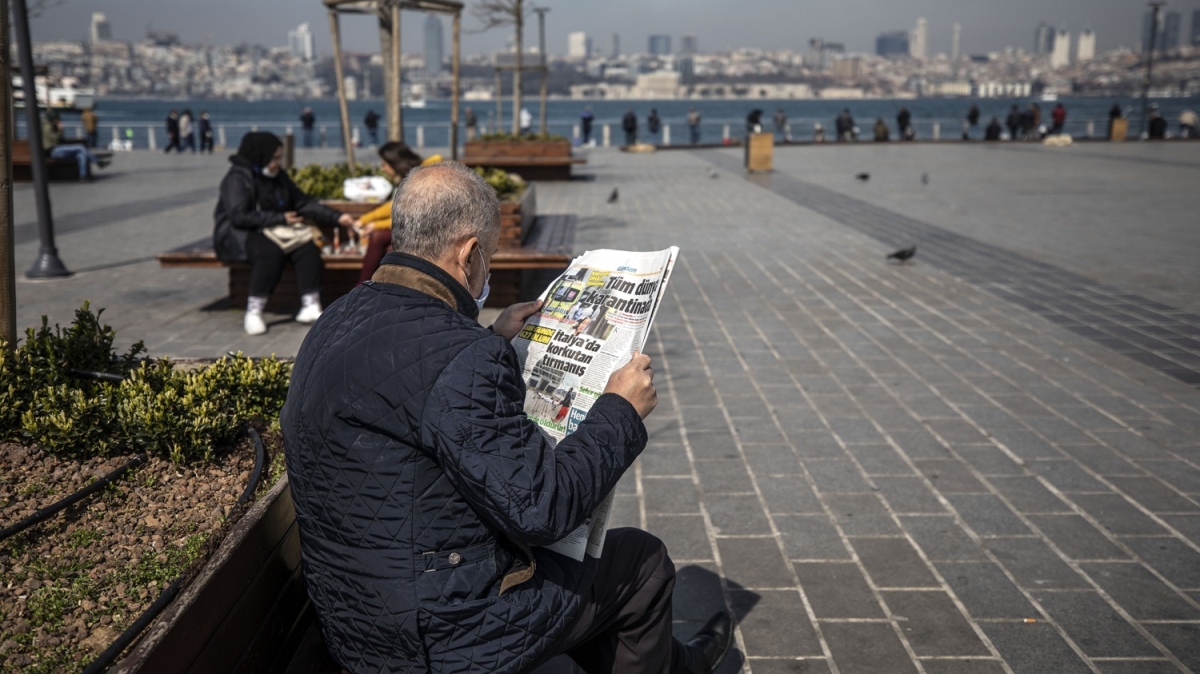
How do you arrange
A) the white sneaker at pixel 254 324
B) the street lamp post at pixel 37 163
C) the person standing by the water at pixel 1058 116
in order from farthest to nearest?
the person standing by the water at pixel 1058 116 → the street lamp post at pixel 37 163 → the white sneaker at pixel 254 324

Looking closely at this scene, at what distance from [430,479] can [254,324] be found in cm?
601

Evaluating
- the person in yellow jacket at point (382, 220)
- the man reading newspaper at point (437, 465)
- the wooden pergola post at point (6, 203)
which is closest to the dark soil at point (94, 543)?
the man reading newspaper at point (437, 465)

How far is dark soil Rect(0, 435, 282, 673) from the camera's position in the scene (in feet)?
6.95

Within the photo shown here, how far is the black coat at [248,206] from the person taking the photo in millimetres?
7480

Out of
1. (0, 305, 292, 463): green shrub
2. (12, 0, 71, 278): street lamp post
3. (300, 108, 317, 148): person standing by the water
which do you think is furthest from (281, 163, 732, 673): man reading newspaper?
(300, 108, 317, 148): person standing by the water

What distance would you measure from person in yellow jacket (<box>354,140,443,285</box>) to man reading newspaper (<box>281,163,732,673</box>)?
4.93 metres

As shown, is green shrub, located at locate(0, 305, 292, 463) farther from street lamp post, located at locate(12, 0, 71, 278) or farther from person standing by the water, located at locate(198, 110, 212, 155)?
person standing by the water, located at locate(198, 110, 212, 155)

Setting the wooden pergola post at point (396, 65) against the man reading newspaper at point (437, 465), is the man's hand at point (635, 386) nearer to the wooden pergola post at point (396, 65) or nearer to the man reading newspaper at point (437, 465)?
the man reading newspaper at point (437, 465)

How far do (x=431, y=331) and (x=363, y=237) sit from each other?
6516mm

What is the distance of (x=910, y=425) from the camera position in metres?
5.52

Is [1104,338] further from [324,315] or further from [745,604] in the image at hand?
[324,315]

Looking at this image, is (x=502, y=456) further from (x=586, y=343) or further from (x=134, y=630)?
(x=134, y=630)

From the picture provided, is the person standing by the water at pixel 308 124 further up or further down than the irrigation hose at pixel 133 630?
further up

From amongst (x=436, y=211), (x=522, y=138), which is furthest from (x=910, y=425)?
Answer: (x=522, y=138)
